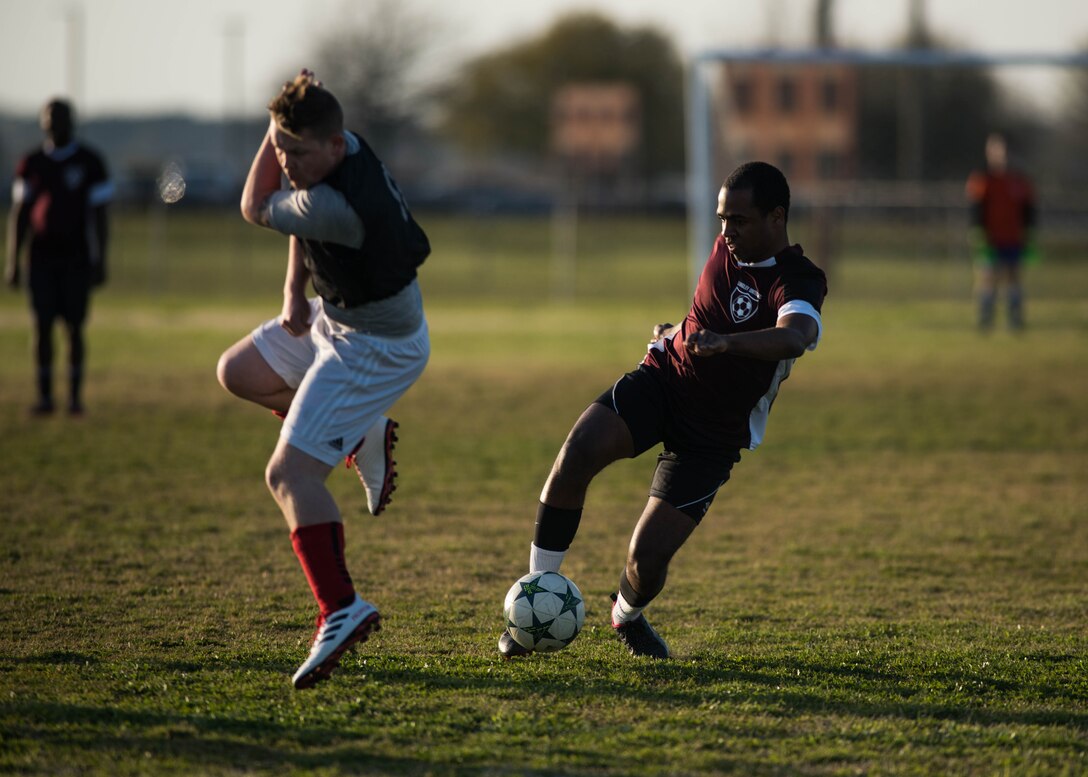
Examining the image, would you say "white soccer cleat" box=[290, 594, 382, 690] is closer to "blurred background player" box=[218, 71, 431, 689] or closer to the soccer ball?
"blurred background player" box=[218, 71, 431, 689]

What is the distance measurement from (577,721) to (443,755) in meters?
0.49

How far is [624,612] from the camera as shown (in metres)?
4.72

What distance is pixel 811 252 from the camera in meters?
23.8

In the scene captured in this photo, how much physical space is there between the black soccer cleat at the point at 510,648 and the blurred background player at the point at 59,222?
7.08 metres

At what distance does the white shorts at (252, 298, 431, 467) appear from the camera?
14.0ft

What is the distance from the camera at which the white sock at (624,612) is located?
15.4ft

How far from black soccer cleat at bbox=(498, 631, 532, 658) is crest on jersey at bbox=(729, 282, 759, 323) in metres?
1.43

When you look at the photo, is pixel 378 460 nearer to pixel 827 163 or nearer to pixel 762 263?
pixel 762 263

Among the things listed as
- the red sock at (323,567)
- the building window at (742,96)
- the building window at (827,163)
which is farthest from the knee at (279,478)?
the building window at (827,163)

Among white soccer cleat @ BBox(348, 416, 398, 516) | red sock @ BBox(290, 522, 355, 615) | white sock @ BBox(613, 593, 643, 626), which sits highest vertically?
white soccer cleat @ BBox(348, 416, 398, 516)

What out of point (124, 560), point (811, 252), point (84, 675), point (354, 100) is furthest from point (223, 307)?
point (354, 100)

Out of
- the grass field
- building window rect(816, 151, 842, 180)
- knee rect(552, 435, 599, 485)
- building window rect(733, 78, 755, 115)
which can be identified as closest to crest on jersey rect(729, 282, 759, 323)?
knee rect(552, 435, 599, 485)

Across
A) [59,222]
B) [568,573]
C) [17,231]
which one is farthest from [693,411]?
[17,231]

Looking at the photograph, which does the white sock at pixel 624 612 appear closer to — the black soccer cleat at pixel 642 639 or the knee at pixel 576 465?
the black soccer cleat at pixel 642 639
